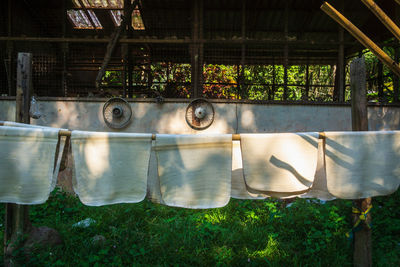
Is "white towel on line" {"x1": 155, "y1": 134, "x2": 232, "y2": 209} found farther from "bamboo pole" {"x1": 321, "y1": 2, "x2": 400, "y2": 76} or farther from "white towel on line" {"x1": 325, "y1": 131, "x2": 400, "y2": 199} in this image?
"bamboo pole" {"x1": 321, "y1": 2, "x2": 400, "y2": 76}

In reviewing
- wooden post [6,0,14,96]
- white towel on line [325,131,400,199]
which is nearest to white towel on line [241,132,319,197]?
white towel on line [325,131,400,199]

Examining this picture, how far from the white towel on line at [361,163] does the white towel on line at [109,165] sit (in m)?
1.72

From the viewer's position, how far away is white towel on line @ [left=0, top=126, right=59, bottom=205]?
2.53 m

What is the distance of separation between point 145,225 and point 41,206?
1924mm

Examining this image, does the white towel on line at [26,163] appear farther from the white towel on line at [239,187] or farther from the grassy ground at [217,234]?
the white towel on line at [239,187]

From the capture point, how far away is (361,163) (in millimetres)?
2652

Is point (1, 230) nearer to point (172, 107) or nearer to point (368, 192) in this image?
point (172, 107)

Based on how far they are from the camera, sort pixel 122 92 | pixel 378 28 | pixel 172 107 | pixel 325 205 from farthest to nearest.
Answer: pixel 378 28, pixel 122 92, pixel 172 107, pixel 325 205

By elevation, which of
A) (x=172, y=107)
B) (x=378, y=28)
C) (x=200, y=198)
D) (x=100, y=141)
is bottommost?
(x=200, y=198)

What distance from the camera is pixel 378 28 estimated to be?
911 cm

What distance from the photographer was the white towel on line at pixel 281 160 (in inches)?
102

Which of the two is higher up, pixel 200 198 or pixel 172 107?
pixel 172 107

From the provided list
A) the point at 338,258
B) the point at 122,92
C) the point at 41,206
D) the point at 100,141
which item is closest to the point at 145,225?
the point at 41,206

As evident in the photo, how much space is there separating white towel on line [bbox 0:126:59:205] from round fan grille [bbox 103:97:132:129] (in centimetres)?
379
